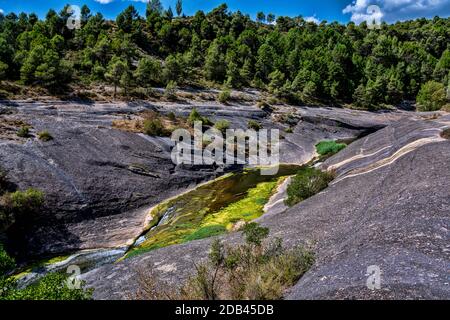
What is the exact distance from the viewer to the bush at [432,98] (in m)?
94.9

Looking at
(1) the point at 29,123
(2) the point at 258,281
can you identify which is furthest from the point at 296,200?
(1) the point at 29,123

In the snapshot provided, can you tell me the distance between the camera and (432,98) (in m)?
97.3

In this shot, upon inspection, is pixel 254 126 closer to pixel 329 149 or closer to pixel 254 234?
pixel 329 149

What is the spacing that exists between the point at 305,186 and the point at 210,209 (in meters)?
9.91

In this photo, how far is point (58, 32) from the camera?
11138cm

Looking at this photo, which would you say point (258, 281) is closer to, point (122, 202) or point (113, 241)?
point (113, 241)

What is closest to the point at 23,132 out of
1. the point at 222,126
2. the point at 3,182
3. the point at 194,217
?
the point at 3,182

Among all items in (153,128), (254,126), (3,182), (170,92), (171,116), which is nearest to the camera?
(3,182)

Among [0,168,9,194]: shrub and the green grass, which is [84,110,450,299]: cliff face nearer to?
[0,168,9,194]: shrub

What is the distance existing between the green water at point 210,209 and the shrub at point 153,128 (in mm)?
13070

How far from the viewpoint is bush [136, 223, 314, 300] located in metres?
13.2

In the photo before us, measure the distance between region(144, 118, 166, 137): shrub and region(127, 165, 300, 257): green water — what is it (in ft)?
42.9

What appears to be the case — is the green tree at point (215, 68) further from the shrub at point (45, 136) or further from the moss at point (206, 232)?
the moss at point (206, 232)
